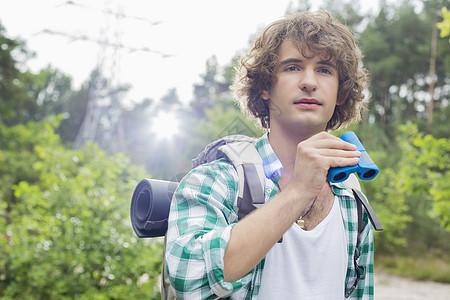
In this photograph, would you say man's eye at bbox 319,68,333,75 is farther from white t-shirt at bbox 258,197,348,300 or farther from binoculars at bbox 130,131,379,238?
white t-shirt at bbox 258,197,348,300

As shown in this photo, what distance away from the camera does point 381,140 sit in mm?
16766

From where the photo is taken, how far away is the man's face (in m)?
1.40

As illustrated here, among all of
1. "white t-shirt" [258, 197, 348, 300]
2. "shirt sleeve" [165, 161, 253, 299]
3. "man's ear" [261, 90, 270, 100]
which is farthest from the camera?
"man's ear" [261, 90, 270, 100]

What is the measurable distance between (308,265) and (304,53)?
2.56 ft

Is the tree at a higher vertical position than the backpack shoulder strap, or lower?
higher

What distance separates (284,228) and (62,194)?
12.3 feet

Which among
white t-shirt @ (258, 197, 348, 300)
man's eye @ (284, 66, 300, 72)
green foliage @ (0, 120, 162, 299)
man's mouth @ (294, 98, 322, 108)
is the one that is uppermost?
man's eye @ (284, 66, 300, 72)

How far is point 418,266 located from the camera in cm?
1184

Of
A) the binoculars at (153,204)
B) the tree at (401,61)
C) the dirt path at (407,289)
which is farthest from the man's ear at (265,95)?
the tree at (401,61)

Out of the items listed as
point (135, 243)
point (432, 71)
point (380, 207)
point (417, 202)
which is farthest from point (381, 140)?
point (135, 243)

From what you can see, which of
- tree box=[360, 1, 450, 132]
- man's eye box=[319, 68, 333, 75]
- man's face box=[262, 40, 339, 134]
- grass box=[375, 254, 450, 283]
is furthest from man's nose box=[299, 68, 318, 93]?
tree box=[360, 1, 450, 132]

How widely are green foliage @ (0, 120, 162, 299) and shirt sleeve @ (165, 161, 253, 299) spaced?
9.24 feet

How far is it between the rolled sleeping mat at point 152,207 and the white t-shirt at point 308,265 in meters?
0.38

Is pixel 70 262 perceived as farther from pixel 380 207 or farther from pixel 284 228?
pixel 380 207
